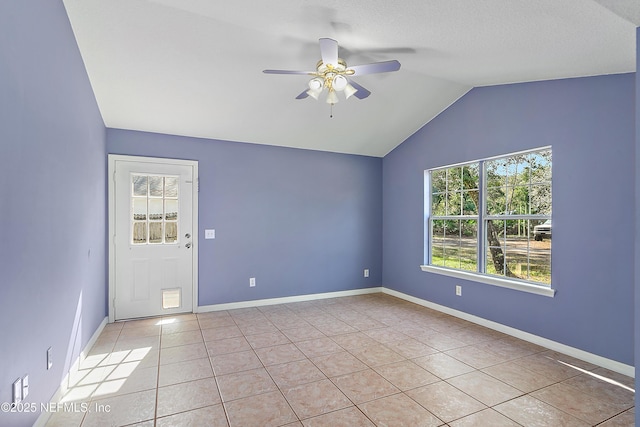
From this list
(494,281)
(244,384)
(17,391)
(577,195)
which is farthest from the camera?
(494,281)

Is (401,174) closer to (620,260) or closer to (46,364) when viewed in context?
(620,260)

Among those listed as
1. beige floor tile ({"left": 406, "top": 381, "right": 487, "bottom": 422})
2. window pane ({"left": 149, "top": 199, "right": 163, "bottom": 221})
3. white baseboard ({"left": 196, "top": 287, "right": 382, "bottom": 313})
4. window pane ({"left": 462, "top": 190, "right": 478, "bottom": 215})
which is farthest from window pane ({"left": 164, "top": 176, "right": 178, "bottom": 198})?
window pane ({"left": 462, "top": 190, "right": 478, "bottom": 215})

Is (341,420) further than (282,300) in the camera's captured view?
No

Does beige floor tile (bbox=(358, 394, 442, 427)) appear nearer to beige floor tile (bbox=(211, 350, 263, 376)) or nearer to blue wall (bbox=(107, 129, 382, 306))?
beige floor tile (bbox=(211, 350, 263, 376))

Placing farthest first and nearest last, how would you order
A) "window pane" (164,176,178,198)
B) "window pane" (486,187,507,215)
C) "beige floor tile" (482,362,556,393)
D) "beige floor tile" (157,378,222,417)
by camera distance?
"window pane" (164,176,178,198)
"window pane" (486,187,507,215)
"beige floor tile" (482,362,556,393)
"beige floor tile" (157,378,222,417)

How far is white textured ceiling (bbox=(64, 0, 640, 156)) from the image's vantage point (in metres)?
2.09

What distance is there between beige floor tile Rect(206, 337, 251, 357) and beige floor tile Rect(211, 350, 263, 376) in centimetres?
8

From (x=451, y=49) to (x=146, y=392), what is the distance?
3.58 meters

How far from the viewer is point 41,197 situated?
6.38 feet

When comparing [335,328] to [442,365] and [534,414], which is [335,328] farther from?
[534,414]

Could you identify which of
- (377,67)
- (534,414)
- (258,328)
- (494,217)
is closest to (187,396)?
(258,328)

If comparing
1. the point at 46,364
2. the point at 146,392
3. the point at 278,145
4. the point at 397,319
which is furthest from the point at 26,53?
the point at 397,319

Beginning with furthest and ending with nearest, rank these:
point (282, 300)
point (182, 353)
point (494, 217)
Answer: point (282, 300) → point (494, 217) → point (182, 353)

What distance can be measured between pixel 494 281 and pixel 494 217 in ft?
2.44
